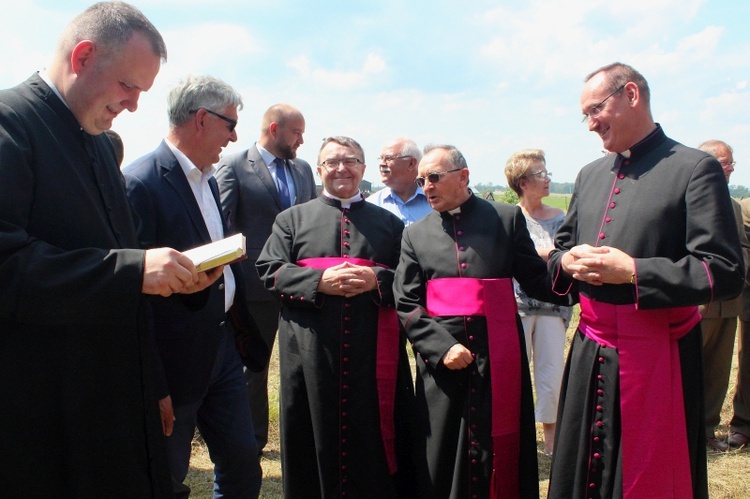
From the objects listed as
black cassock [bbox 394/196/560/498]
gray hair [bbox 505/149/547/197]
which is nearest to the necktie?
gray hair [bbox 505/149/547/197]

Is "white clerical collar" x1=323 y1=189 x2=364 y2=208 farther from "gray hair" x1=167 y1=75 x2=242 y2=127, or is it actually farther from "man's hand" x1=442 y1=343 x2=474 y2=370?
"man's hand" x1=442 y1=343 x2=474 y2=370

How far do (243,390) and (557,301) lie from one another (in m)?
1.75

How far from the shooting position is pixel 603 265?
114 inches

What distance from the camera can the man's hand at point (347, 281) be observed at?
378 centimetres

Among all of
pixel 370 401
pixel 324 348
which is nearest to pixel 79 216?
pixel 324 348

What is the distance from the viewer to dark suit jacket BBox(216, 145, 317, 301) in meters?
5.27

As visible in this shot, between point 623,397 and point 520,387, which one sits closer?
point 623,397

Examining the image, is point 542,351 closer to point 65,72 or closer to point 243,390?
point 243,390

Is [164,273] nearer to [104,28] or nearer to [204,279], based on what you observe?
[204,279]

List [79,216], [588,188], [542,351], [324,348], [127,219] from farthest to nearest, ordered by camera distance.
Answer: [542,351], [324,348], [588,188], [127,219], [79,216]

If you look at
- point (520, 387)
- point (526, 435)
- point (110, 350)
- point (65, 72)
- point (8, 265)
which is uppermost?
point (65, 72)

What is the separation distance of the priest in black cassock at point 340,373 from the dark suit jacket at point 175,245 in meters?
0.69

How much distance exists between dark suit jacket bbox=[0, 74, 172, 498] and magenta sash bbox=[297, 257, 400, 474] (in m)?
1.70

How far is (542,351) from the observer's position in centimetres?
532
